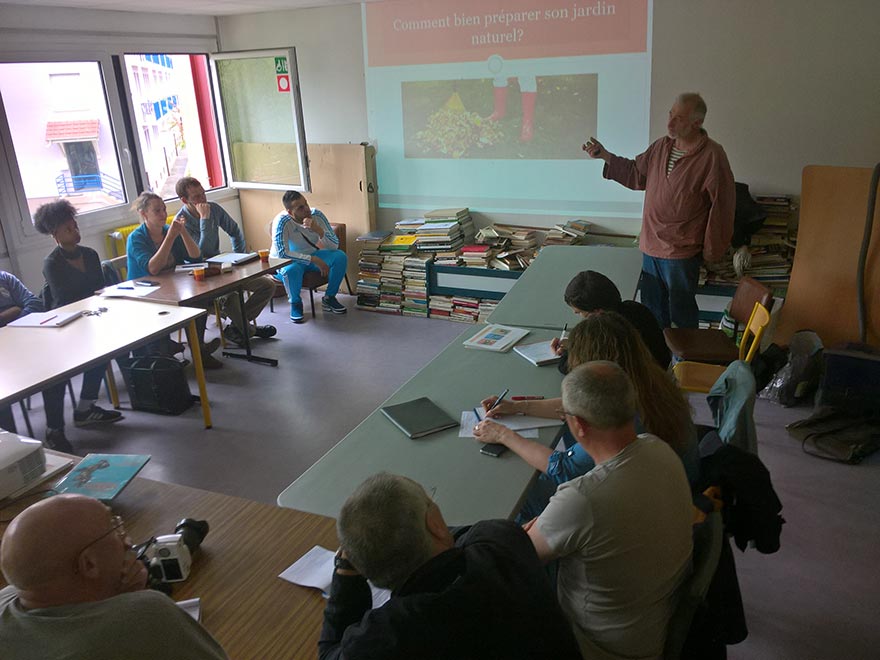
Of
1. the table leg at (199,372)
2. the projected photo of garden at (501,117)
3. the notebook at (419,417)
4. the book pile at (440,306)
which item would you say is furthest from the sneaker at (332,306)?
the notebook at (419,417)

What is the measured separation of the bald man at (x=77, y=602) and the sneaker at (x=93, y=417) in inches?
124

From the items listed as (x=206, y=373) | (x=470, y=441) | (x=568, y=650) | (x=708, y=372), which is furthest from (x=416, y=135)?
(x=568, y=650)

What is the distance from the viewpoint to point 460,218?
19.4 ft

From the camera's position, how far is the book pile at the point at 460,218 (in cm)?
588

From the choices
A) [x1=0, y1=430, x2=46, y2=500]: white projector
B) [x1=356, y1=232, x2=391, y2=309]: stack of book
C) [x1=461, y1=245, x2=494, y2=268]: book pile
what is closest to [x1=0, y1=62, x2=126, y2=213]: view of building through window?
[x1=356, y1=232, x2=391, y2=309]: stack of book

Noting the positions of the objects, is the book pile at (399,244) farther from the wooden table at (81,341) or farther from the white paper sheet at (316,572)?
the white paper sheet at (316,572)

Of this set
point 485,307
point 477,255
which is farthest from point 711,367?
point 477,255

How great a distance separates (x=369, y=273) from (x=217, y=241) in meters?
1.38

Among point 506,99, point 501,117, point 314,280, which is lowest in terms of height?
point 314,280

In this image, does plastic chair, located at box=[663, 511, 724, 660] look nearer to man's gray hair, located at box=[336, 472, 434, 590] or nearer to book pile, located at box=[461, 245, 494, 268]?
man's gray hair, located at box=[336, 472, 434, 590]

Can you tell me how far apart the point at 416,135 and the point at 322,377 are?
257 centimetres

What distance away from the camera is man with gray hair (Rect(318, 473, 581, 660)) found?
1202mm

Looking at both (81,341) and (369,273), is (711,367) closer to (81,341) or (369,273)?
(81,341)

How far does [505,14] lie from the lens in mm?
5391
